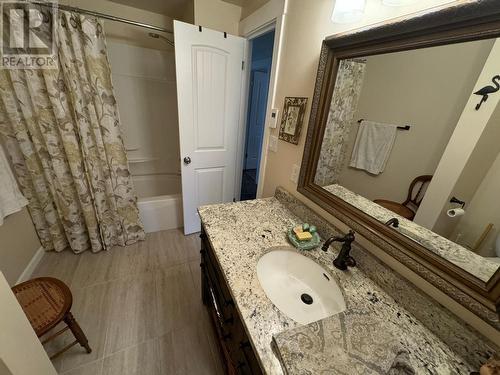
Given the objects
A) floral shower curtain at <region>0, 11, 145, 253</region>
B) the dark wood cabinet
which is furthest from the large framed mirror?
floral shower curtain at <region>0, 11, 145, 253</region>

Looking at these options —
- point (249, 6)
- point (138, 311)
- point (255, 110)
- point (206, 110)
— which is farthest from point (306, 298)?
point (255, 110)

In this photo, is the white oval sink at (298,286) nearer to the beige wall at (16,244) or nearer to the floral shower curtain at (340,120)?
the floral shower curtain at (340,120)

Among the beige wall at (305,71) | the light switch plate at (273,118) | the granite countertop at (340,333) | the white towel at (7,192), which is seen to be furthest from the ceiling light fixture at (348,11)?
the white towel at (7,192)

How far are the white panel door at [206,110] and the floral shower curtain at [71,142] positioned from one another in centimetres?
55

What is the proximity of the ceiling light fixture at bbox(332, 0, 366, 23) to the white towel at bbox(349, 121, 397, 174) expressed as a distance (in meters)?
0.41

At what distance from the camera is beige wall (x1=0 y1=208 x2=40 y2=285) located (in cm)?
145

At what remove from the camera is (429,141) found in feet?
2.17

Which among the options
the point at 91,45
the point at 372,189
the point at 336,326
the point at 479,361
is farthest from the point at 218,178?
the point at 479,361

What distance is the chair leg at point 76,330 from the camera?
1.09 meters

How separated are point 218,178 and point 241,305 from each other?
64.6 inches

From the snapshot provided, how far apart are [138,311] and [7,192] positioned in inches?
48.7

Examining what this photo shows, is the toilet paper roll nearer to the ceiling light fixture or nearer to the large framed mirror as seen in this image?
the large framed mirror

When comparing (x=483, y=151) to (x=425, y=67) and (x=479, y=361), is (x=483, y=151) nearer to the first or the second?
(x=425, y=67)

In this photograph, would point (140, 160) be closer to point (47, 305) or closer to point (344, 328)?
point (47, 305)
